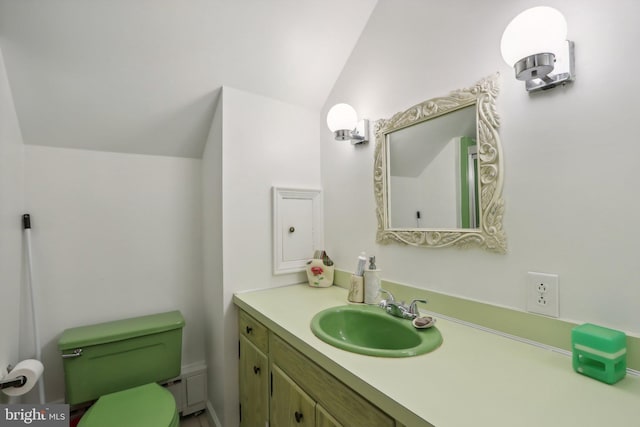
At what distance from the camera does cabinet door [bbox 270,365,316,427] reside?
3.30ft

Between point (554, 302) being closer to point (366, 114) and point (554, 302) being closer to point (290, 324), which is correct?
point (290, 324)

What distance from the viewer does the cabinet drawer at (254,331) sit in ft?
4.29

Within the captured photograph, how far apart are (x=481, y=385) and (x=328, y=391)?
0.43 metres

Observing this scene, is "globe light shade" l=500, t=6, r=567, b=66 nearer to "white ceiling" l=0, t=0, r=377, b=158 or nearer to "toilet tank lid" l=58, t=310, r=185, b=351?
"white ceiling" l=0, t=0, r=377, b=158

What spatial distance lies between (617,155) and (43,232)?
7.97 feet

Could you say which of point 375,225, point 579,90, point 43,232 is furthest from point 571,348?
point 43,232

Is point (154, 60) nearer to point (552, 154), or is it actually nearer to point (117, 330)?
point (117, 330)

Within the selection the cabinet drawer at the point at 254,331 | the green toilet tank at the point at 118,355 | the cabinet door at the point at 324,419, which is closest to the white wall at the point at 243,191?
the cabinet drawer at the point at 254,331

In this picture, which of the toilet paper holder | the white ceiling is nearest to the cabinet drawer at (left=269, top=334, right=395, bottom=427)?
the toilet paper holder

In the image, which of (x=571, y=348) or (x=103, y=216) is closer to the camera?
(x=571, y=348)

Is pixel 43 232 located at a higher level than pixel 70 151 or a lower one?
lower

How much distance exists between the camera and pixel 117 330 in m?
1.57

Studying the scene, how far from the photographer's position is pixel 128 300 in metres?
1.80

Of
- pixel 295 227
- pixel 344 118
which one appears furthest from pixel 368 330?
pixel 344 118
